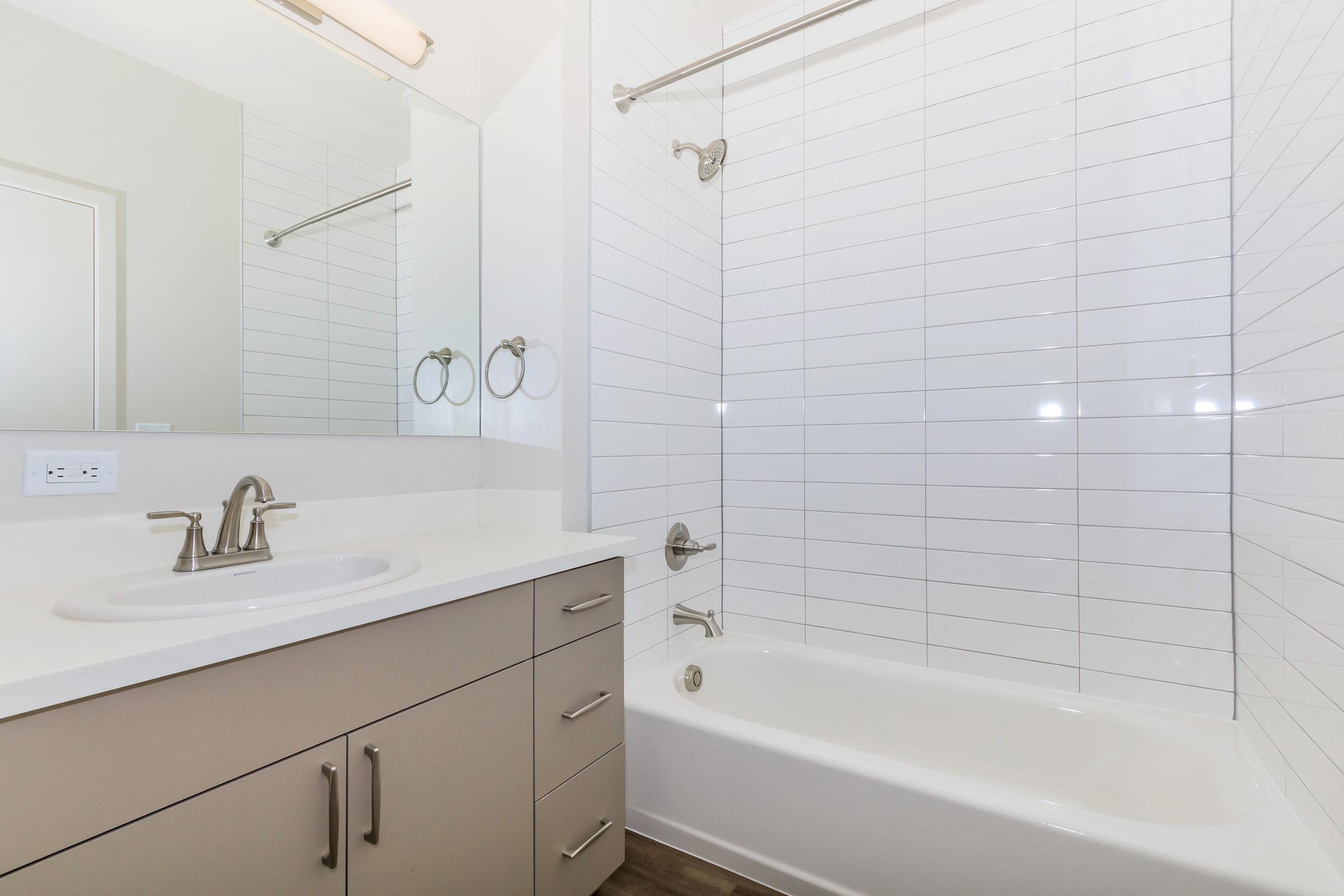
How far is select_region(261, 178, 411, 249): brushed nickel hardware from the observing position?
54.4 inches

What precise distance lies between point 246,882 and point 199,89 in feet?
4.85

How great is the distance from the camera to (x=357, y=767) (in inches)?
35.8

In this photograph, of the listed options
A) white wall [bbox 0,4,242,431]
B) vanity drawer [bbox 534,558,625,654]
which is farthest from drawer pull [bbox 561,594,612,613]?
white wall [bbox 0,4,242,431]

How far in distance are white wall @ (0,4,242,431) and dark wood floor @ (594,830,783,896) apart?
145cm

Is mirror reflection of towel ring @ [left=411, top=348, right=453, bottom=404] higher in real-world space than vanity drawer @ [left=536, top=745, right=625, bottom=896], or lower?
higher

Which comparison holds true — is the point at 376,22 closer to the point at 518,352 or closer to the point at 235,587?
the point at 518,352

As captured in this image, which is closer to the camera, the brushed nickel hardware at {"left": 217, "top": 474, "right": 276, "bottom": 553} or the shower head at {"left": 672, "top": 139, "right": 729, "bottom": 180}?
the brushed nickel hardware at {"left": 217, "top": 474, "right": 276, "bottom": 553}

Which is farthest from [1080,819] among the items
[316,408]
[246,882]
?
[316,408]

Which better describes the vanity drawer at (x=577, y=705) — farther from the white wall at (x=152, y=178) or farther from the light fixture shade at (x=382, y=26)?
the light fixture shade at (x=382, y=26)

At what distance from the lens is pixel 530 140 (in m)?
1.76

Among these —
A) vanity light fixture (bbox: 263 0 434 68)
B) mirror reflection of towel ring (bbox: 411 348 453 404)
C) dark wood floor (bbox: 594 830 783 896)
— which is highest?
vanity light fixture (bbox: 263 0 434 68)

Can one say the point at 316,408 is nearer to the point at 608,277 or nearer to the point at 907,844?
the point at 608,277

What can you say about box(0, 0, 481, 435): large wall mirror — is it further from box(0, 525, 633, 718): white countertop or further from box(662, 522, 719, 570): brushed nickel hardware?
box(662, 522, 719, 570): brushed nickel hardware

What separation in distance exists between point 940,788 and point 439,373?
164 cm
